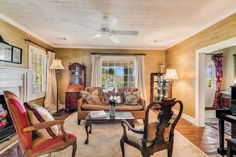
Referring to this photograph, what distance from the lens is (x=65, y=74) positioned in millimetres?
7242

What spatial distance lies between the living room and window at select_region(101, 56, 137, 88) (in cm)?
4

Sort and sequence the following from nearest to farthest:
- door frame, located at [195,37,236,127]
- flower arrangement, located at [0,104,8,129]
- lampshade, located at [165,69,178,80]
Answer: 1. flower arrangement, located at [0,104,8,129]
2. door frame, located at [195,37,236,127]
3. lampshade, located at [165,69,178,80]

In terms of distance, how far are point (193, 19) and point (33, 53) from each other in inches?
180

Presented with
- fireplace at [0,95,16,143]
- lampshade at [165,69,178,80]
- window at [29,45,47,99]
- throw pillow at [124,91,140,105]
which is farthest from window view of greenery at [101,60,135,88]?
fireplace at [0,95,16,143]

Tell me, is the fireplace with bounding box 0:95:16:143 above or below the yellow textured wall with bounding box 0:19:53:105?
below

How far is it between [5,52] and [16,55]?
48 cm

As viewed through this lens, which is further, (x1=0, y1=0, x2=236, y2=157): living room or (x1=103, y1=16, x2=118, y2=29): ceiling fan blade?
(x1=103, y1=16, x2=118, y2=29): ceiling fan blade

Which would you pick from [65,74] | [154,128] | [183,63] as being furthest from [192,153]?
[65,74]

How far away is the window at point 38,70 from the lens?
535 centimetres

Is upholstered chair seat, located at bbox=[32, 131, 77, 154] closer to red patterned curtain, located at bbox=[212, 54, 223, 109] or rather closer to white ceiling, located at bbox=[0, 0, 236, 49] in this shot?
white ceiling, located at bbox=[0, 0, 236, 49]

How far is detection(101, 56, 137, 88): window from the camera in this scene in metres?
7.50

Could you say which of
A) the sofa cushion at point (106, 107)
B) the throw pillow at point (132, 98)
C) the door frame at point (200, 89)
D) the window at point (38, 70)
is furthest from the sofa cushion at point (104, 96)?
the door frame at point (200, 89)

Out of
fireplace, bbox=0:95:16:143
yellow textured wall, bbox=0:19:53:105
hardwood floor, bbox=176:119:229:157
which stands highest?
yellow textured wall, bbox=0:19:53:105

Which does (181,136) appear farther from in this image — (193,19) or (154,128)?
(193,19)
